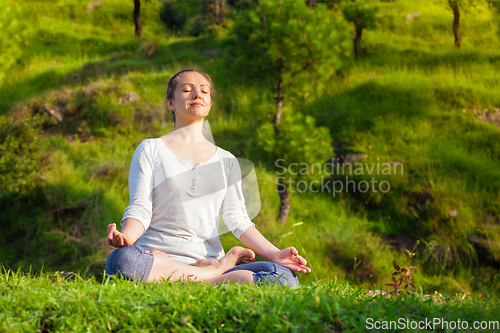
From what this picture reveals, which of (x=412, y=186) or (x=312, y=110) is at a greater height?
(x=312, y=110)

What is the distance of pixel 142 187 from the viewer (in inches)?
84.4

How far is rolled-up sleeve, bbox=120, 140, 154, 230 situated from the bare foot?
1.35 feet

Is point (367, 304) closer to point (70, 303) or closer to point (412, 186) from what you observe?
point (70, 303)

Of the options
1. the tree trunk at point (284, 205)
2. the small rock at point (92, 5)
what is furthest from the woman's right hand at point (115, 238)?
the small rock at point (92, 5)

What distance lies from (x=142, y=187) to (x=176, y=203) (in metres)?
0.22

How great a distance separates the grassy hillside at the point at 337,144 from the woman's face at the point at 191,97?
3.45m

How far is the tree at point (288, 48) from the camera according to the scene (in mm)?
6258

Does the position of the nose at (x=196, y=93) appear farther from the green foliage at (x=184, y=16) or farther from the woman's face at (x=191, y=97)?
the green foliage at (x=184, y=16)

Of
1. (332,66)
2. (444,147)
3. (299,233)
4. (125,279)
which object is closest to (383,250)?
(299,233)

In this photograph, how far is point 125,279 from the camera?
1.91 m

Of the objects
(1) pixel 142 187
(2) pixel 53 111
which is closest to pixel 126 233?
(1) pixel 142 187

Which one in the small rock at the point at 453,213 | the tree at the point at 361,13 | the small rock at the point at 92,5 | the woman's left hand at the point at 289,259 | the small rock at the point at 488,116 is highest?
the small rock at the point at 92,5

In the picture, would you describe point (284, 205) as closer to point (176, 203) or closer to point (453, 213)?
point (453, 213)

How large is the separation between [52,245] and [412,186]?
20.5 feet
